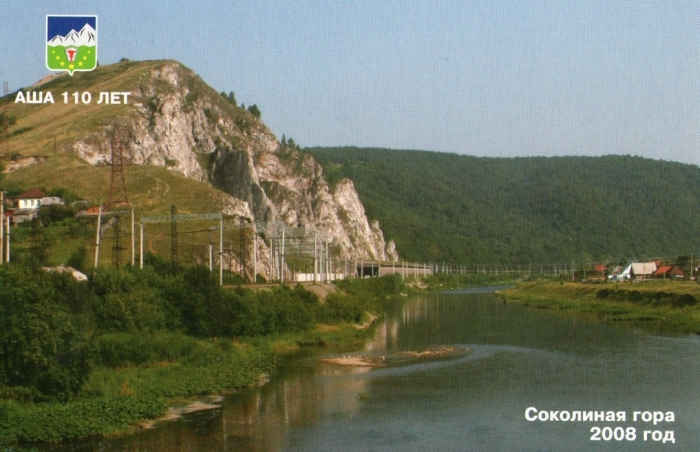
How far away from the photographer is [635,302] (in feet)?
194

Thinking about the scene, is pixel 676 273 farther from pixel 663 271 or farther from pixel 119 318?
pixel 119 318

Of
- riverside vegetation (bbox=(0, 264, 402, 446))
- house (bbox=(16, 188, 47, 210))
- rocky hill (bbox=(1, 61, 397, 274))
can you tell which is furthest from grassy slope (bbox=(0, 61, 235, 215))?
→ riverside vegetation (bbox=(0, 264, 402, 446))

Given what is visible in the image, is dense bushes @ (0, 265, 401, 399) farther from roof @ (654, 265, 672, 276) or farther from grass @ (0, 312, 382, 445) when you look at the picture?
roof @ (654, 265, 672, 276)

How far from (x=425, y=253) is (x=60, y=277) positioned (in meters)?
152

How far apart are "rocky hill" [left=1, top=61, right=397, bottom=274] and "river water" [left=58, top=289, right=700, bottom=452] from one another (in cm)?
4242

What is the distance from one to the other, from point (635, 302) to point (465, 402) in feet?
123

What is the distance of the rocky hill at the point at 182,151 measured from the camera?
81312 millimetres

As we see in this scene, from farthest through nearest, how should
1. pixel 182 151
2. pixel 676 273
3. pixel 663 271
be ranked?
pixel 182 151, pixel 663 271, pixel 676 273

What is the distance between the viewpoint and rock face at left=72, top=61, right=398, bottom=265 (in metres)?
101

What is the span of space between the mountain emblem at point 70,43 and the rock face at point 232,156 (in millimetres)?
58267

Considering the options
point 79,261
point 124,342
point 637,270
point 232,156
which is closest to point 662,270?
point 637,270

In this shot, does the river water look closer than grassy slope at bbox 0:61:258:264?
Yes

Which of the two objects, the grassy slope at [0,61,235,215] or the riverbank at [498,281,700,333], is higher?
the grassy slope at [0,61,235,215]

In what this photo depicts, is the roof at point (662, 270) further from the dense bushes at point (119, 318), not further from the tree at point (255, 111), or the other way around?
the tree at point (255, 111)
